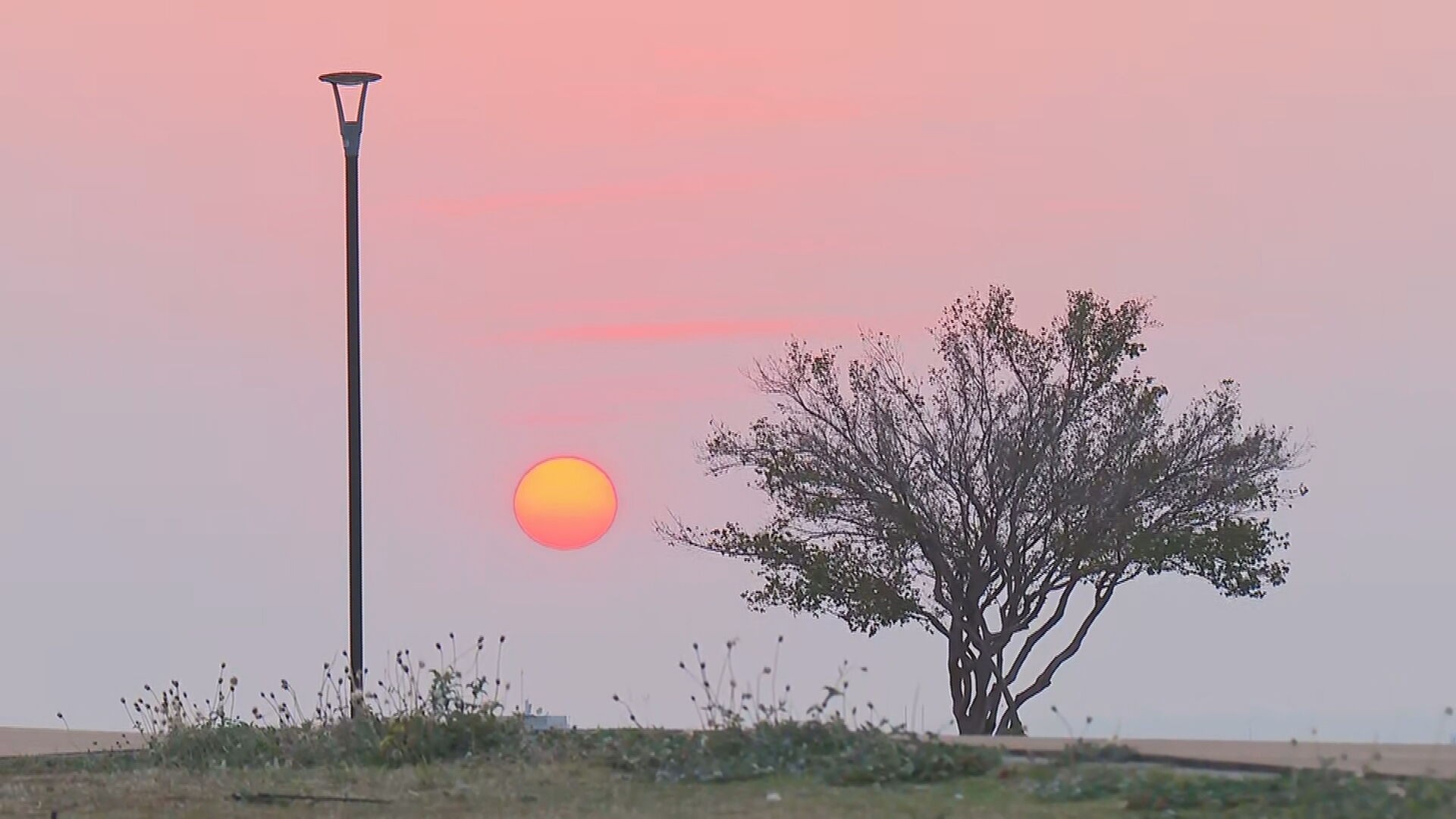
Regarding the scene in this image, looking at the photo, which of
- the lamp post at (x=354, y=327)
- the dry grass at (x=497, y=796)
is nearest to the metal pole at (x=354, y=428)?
the lamp post at (x=354, y=327)

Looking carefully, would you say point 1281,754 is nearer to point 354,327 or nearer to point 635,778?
point 635,778

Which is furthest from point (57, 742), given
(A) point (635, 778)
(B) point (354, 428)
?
(A) point (635, 778)

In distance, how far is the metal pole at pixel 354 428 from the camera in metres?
20.9

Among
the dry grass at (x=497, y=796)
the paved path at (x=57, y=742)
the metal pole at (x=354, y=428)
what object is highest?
the metal pole at (x=354, y=428)

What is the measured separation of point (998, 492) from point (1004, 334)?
2488mm

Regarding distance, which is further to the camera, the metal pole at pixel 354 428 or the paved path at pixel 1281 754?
the metal pole at pixel 354 428

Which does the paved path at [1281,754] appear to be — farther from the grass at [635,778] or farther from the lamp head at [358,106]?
the lamp head at [358,106]

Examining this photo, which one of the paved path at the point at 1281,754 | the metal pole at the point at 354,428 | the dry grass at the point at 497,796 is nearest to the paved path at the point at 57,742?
the metal pole at the point at 354,428

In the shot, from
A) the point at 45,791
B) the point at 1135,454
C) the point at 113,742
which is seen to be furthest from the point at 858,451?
the point at 45,791

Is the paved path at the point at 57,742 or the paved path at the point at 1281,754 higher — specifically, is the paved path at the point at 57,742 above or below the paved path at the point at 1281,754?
above

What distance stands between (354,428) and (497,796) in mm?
9194

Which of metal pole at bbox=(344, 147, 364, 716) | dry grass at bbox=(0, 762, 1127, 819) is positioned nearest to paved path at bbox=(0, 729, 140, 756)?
metal pole at bbox=(344, 147, 364, 716)

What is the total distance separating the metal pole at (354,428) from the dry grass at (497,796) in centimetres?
560

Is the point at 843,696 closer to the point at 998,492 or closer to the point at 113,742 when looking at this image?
the point at 113,742
